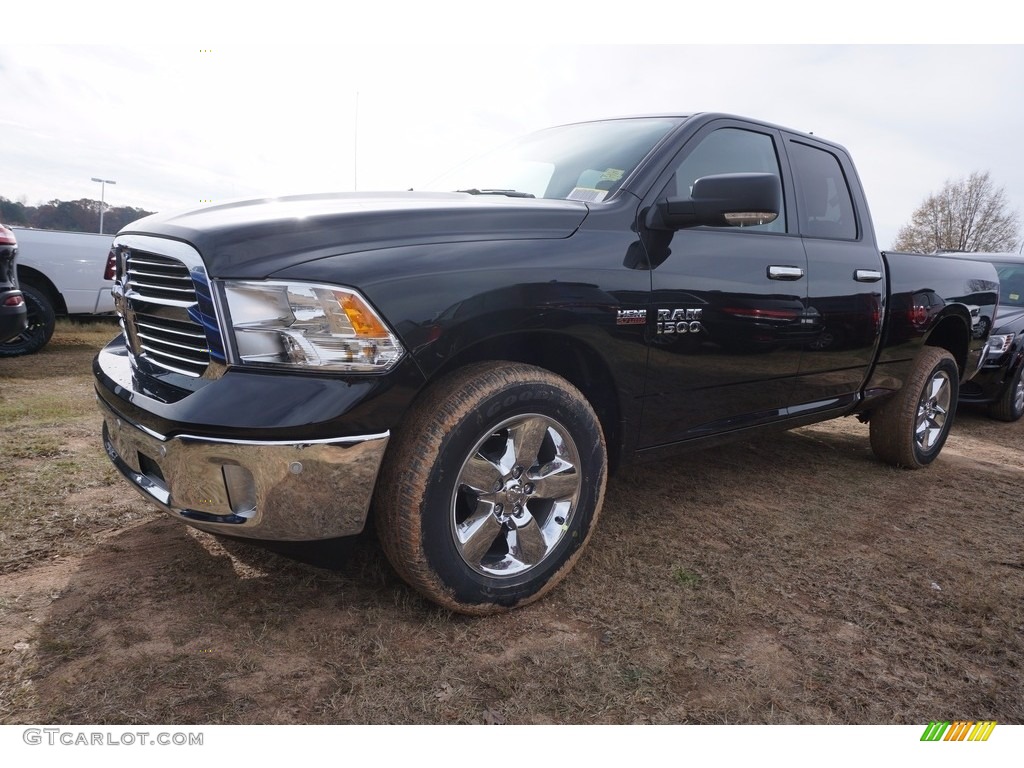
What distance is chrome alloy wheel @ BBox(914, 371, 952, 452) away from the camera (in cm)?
452

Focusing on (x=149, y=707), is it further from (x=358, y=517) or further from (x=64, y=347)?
(x=64, y=347)

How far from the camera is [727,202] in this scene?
247 cm

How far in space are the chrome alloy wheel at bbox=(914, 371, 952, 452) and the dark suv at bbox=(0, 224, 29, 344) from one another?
6736mm

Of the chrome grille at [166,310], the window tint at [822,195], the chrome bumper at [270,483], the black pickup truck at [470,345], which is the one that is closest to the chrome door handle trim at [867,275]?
the window tint at [822,195]

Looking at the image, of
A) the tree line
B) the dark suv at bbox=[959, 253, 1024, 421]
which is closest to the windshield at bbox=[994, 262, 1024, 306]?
the dark suv at bbox=[959, 253, 1024, 421]

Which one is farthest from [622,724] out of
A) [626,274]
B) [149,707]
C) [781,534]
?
[781,534]

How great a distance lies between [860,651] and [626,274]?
1.46 metres

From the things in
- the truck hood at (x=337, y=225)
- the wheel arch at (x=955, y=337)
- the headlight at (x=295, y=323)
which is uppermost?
the truck hood at (x=337, y=225)

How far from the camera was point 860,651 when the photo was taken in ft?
7.39

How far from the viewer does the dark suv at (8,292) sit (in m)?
5.56

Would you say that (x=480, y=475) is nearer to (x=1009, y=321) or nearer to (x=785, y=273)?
(x=785, y=273)

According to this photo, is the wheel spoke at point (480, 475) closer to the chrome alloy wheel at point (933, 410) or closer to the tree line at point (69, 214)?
the chrome alloy wheel at point (933, 410)

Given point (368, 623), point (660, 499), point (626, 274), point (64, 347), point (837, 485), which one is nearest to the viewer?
point (368, 623)

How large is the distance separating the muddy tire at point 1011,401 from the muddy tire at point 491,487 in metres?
5.91
